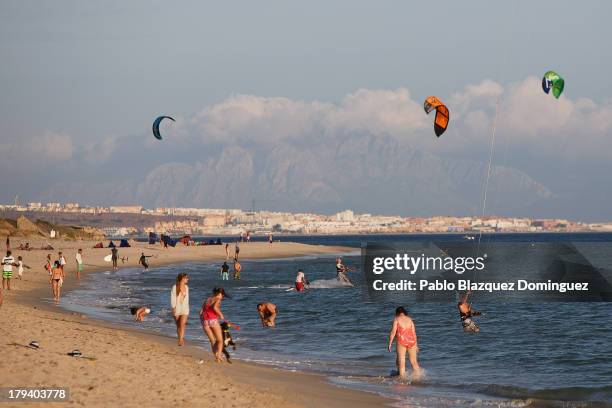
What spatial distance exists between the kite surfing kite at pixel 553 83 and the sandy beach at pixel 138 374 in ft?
51.6

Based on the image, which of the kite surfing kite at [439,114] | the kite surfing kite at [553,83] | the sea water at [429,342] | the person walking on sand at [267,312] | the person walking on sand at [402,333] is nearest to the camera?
the sea water at [429,342]

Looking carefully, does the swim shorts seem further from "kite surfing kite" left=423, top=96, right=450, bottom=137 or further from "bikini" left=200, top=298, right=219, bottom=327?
"kite surfing kite" left=423, top=96, right=450, bottom=137

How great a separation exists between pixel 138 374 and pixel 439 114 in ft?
55.1

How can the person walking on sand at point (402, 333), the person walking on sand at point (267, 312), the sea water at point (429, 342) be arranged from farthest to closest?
the person walking on sand at point (267, 312) → the person walking on sand at point (402, 333) → the sea water at point (429, 342)

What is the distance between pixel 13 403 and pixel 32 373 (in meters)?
1.92

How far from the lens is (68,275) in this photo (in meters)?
48.0

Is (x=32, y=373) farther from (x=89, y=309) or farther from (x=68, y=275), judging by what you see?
(x=68, y=275)

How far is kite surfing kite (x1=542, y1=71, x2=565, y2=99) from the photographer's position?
28.9 metres

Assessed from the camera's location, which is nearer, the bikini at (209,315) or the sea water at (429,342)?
the bikini at (209,315)

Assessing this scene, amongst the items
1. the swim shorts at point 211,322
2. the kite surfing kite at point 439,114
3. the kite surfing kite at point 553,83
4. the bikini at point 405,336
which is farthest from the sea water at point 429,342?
the kite surfing kite at point 553,83

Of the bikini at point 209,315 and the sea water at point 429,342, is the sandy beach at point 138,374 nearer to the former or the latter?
the bikini at point 209,315

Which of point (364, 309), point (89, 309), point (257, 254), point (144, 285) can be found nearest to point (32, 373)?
point (89, 309)

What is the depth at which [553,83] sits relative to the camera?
96.8ft

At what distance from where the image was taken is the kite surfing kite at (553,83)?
2886 cm
